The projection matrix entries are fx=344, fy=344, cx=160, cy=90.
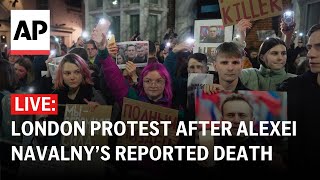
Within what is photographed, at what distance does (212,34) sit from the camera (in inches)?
115

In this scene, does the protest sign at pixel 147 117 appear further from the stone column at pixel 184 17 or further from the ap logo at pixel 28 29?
the ap logo at pixel 28 29

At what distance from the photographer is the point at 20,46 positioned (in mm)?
3086

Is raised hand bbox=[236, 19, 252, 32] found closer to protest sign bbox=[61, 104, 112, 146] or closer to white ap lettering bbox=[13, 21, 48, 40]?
protest sign bbox=[61, 104, 112, 146]

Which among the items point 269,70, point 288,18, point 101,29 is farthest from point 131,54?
point 288,18

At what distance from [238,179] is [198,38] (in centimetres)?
123

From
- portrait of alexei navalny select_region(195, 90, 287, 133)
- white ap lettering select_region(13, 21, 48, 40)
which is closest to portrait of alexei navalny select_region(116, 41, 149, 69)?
portrait of alexei navalny select_region(195, 90, 287, 133)

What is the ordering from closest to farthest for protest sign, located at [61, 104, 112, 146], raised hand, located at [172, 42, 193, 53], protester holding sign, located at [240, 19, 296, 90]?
protester holding sign, located at [240, 19, 296, 90]
protest sign, located at [61, 104, 112, 146]
raised hand, located at [172, 42, 193, 53]

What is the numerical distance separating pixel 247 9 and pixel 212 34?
1.15ft

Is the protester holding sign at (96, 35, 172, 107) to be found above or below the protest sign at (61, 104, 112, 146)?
above

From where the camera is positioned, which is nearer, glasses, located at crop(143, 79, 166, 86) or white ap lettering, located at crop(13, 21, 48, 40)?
glasses, located at crop(143, 79, 166, 86)

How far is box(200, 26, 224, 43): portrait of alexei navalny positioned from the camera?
291cm

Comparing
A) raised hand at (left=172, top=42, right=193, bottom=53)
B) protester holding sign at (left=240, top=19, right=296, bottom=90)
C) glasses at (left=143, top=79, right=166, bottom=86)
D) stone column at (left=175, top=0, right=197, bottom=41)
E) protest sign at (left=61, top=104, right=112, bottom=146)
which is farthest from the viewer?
stone column at (left=175, top=0, right=197, bottom=41)

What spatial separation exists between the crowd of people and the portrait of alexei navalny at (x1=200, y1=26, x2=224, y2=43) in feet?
0.42
